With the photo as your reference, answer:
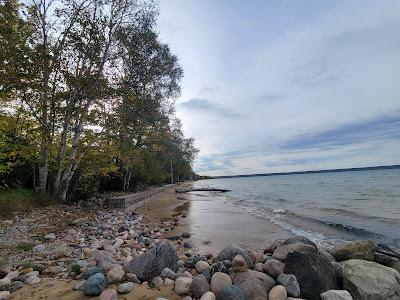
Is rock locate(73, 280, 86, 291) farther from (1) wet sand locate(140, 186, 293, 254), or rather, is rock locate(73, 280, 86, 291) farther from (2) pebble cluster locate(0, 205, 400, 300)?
(1) wet sand locate(140, 186, 293, 254)

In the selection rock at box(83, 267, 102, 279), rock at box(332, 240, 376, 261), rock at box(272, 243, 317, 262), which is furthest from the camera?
rock at box(332, 240, 376, 261)

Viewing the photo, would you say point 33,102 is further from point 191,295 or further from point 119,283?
point 191,295

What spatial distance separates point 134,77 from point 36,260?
1429cm

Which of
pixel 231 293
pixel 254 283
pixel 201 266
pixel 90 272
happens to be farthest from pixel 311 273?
pixel 90 272

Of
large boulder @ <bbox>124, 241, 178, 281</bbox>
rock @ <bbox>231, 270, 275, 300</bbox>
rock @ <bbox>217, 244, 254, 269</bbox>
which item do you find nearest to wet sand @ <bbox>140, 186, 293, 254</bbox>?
rock @ <bbox>217, 244, 254, 269</bbox>

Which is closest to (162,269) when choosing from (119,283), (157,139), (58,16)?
(119,283)

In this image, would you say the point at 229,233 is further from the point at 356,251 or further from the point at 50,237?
the point at 50,237

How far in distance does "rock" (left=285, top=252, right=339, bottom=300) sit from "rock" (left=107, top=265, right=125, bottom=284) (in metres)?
2.70

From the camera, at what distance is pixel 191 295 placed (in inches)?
165

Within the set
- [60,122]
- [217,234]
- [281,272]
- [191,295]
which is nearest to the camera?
[191,295]

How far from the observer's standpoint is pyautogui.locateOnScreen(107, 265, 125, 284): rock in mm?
4480

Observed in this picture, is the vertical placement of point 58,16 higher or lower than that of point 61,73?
higher

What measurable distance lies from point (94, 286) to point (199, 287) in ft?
4.95

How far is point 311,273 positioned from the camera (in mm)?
4445
